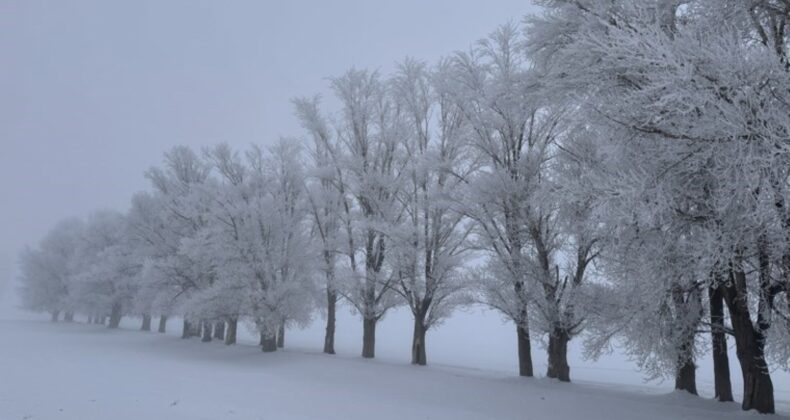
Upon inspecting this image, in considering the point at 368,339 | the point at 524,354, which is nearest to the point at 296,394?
the point at 524,354

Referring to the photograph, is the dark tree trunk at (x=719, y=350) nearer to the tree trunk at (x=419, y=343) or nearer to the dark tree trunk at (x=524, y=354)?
the dark tree trunk at (x=524, y=354)

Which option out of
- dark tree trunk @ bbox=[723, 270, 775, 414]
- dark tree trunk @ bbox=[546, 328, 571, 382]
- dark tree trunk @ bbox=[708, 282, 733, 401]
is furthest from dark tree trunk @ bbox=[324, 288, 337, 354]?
dark tree trunk @ bbox=[723, 270, 775, 414]

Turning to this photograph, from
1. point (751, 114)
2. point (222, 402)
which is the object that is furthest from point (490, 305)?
point (751, 114)

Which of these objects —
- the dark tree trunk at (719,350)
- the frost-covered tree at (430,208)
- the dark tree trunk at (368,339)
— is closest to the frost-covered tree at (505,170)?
the frost-covered tree at (430,208)

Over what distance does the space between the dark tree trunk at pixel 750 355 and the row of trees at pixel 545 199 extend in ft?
0.14

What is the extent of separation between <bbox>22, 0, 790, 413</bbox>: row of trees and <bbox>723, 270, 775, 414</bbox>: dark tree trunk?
0.04 metres

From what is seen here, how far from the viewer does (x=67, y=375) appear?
16453mm

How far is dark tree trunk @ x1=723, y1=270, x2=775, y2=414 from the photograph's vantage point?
10.5 meters

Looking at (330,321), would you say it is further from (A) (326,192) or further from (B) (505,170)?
(B) (505,170)

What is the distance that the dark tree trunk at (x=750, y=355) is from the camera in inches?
412

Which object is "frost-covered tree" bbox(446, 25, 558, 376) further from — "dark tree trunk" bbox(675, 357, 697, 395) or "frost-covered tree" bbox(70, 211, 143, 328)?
"frost-covered tree" bbox(70, 211, 143, 328)

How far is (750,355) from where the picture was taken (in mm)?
10539

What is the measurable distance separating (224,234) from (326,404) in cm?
1634

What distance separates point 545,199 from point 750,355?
5.39 metres
